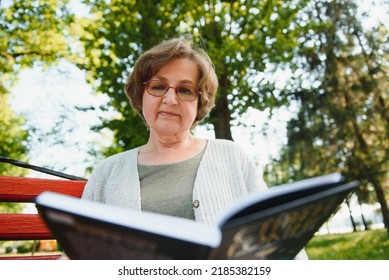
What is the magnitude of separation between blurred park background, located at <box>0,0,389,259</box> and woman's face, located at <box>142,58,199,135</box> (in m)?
0.86

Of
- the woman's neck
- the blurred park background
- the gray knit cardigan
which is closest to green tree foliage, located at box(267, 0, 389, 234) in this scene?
the blurred park background

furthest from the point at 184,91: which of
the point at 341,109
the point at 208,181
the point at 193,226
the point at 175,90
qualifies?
the point at 341,109

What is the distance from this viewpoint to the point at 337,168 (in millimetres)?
9945

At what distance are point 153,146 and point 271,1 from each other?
14.1ft

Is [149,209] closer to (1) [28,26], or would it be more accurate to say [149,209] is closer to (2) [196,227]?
(2) [196,227]

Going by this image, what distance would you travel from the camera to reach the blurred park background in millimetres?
5180

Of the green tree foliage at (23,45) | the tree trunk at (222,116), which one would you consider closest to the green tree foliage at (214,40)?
the tree trunk at (222,116)

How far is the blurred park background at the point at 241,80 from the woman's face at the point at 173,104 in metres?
0.86

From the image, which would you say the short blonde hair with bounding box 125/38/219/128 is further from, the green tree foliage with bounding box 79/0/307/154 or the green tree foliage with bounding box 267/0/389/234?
the green tree foliage with bounding box 267/0/389/234

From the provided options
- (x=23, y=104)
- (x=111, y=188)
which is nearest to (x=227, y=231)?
(x=111, y=188)

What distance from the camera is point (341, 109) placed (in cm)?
955

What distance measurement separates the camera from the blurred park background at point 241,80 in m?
5.18

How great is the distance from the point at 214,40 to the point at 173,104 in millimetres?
3978
